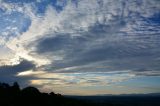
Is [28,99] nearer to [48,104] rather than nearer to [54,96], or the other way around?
[48,104]

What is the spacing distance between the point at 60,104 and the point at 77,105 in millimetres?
13711

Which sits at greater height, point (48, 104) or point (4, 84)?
point (4, 84)

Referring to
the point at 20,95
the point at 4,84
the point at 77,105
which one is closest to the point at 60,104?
the point at 77,105

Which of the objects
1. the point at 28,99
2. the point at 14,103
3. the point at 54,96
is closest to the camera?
the point at 14,103

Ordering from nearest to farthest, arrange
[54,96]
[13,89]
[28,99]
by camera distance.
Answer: [28,99] → [13,89] → [54,96]

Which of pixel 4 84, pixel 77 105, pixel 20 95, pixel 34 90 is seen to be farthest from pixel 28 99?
pixel 4 84

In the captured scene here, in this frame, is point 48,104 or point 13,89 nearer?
point 48,104

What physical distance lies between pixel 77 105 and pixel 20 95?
37763 mm

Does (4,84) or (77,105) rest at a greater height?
(4,84)

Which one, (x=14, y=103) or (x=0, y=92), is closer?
(x=14, y=103)

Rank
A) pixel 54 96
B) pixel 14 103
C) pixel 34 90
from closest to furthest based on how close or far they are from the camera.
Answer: pixel 14 103
pixel 34 90
pixel 54 96

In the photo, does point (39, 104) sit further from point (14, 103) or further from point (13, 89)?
point (13, 89)

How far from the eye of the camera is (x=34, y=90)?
488 feet

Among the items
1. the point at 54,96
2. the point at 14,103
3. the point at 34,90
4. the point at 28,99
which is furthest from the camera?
the point at 54,96
